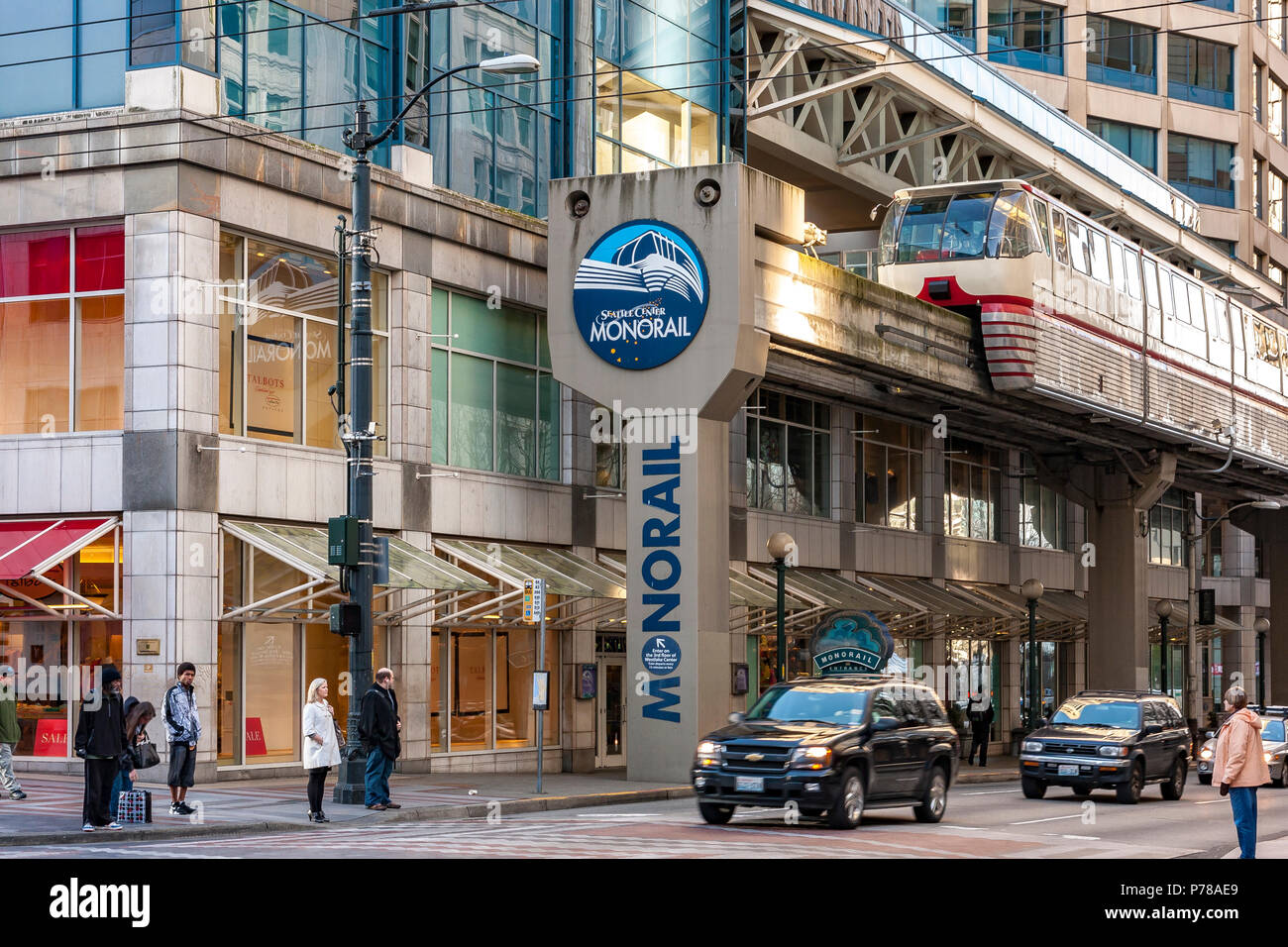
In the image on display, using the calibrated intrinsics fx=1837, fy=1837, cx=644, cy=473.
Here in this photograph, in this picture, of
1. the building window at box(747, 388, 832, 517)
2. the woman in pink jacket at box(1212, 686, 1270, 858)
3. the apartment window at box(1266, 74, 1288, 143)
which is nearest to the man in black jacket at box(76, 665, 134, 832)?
the woman in pink jacket at box(1212, 686, 1270, 858)

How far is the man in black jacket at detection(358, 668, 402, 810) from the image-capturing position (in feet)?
73.1

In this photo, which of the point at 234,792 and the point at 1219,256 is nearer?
the point at 234,792

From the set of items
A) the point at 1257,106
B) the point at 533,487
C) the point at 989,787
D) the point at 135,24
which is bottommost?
the point at 989,787

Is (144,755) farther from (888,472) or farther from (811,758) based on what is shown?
(888,472)

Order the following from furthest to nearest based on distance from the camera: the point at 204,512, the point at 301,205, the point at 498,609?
the point at 498,609 < the point at 301,205 < the point at 204,512

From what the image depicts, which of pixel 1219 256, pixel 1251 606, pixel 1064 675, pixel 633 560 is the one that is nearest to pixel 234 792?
pixel 633 560

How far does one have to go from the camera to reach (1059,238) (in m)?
36.6

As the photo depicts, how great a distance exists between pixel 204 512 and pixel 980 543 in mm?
30489

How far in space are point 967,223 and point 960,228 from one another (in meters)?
0.22

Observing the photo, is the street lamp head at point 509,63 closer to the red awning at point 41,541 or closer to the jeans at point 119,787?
the red awning at point 41,541

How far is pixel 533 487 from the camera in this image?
3419cm

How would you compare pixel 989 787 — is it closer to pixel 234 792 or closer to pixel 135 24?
pixel 234 792

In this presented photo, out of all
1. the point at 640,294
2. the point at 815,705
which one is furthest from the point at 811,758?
the point at 640,294

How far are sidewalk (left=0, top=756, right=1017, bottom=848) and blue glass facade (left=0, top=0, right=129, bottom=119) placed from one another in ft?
33.4
